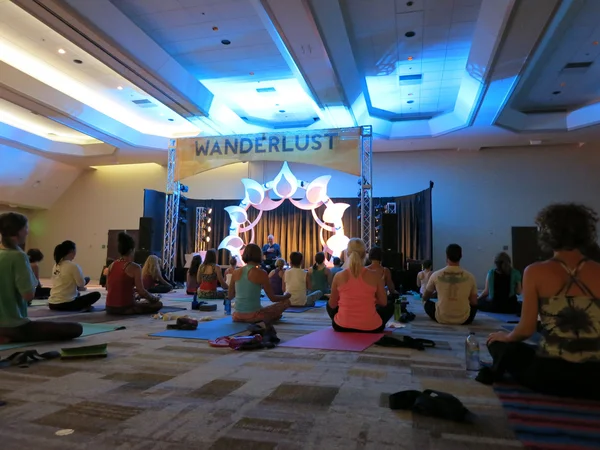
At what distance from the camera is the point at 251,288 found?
4.19m

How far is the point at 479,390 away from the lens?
81.7 inches

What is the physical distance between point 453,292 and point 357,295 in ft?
5.34

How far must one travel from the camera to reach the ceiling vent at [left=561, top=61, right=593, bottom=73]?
8.77 m

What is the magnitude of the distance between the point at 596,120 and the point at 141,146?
42.1 feet

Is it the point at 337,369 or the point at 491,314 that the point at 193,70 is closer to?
the point at 491,314

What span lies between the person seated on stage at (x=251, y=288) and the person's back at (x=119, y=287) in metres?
1.49

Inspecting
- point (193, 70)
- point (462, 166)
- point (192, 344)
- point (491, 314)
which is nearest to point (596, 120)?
point (462, 166)

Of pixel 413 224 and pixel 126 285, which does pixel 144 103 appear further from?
pixel 413 224

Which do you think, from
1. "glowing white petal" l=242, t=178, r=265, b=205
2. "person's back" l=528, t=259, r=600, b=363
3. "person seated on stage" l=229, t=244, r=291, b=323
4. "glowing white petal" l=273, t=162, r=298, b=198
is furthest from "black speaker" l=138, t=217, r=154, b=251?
"person's back" l=528, t=259, r=600, b=363

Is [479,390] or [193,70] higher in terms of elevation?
[193,70]

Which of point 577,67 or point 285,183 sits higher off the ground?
point 577,67

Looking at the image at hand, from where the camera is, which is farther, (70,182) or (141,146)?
(70,182)

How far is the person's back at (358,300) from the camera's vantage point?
3.52m

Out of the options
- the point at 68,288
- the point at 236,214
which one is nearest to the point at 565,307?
the point at 68,288
